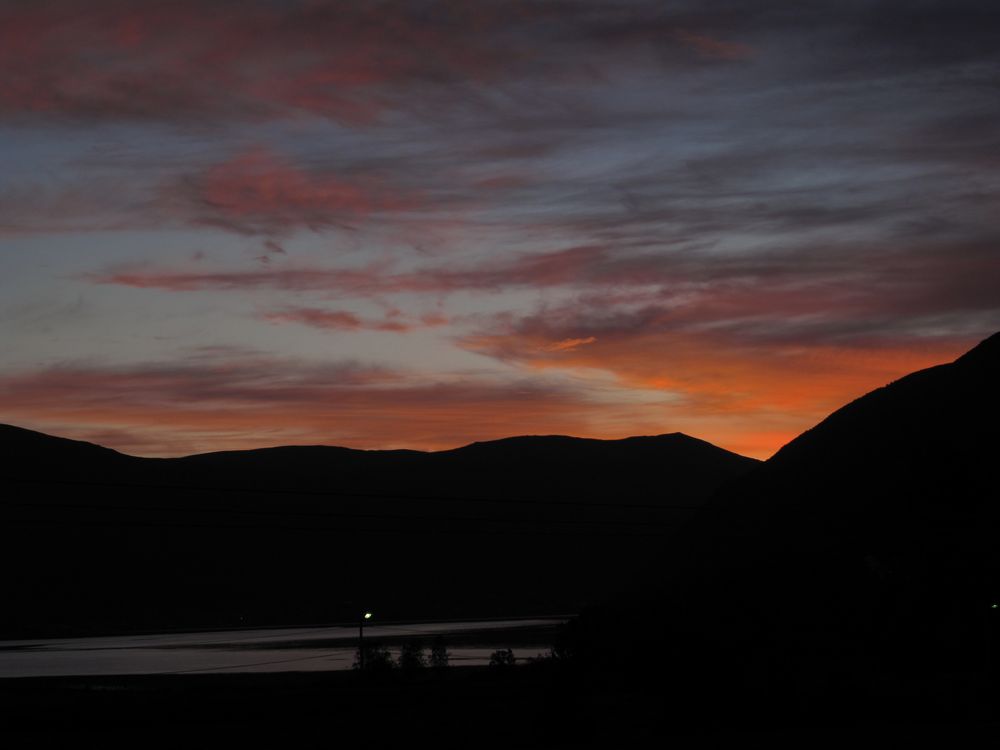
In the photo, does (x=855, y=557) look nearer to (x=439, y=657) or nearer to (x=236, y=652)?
(x=439, y=657)

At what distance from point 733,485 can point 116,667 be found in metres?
102

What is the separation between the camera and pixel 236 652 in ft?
449

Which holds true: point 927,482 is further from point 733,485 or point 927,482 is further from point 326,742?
point 326,742

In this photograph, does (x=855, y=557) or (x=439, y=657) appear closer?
(x=439, y=657)

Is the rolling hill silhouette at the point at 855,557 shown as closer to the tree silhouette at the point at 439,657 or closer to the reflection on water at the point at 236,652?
the tree silhouette at the point at 439,657

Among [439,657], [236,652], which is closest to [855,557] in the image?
[439,657]

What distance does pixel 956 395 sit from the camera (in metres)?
152

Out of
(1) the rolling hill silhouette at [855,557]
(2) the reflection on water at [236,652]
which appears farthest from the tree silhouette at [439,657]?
(1) the rolling hill silhouette at [855,557]

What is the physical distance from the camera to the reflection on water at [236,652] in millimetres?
107062

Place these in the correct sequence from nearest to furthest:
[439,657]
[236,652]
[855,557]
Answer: [439,657] < [855,557] < [236,652]

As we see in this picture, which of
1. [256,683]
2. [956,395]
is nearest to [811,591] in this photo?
[956,395]

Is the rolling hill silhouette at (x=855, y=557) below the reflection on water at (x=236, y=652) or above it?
above

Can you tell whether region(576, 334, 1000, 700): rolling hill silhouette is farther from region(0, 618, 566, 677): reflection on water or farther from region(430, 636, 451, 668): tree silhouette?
region(0, 618, 566, 677): reflection on water

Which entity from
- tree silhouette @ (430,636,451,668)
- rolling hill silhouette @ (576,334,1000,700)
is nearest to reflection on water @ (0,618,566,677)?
tree silhouette @ (430,636,451,668)
